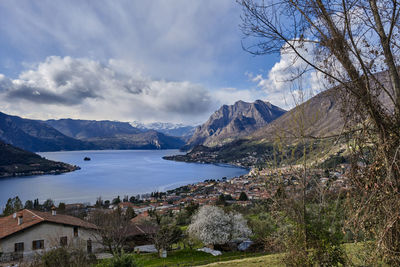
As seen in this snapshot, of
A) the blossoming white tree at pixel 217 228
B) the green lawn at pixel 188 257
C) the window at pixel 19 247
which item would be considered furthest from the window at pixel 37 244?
the blossoming white tree at pixel 217 228

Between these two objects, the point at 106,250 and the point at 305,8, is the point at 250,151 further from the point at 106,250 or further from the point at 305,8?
the point at 305,8

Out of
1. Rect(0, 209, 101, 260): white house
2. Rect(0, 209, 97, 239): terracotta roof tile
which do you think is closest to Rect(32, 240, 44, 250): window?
Rect(0, 209, 101, 260): white house

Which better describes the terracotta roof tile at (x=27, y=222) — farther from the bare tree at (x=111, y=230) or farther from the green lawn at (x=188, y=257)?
the green lawn at (x=188, y=257)

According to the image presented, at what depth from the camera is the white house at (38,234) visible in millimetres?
18922

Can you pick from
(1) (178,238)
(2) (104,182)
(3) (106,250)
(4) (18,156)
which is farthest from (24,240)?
(4) (18,156)

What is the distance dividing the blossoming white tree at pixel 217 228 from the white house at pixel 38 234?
9.27 m

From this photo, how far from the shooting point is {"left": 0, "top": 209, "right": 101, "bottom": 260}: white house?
62.1ft

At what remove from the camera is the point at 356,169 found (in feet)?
11.1

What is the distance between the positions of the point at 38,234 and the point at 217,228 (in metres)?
15.6

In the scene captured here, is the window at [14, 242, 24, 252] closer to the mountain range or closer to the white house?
the white house

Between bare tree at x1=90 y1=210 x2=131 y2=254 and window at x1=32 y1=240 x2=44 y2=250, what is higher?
bare tree at x1=90 y1=210 x2=131 y2=254

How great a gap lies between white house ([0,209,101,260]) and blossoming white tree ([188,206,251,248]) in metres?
9.27

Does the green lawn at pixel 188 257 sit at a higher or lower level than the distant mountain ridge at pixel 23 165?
lower

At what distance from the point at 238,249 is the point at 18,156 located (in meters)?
146
